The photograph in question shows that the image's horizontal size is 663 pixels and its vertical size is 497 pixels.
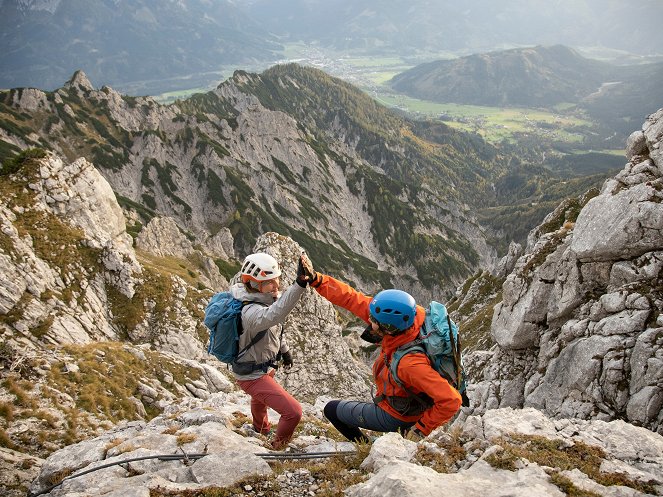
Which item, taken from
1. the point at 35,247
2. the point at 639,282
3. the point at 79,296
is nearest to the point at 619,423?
the point at 639,282

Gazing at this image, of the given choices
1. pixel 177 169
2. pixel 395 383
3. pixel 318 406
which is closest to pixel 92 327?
pixel 318 406

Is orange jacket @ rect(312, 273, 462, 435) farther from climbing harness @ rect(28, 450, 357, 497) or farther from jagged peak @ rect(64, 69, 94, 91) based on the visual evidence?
jagged peak @ rect(64, 69, 94, 91)

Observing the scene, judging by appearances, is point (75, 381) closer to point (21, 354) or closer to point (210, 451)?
point (21, 354)

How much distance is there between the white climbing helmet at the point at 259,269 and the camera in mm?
10422

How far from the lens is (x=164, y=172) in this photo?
16225 centimetres

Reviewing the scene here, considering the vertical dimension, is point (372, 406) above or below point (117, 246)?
above

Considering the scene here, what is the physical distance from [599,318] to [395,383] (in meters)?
12.2

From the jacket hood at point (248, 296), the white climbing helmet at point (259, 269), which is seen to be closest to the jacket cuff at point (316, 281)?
the white climbing helmet at point (259, 269)

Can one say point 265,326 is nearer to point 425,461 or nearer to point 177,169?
point 425,461

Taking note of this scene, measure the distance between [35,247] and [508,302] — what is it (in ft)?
118

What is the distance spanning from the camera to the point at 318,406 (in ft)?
80.1

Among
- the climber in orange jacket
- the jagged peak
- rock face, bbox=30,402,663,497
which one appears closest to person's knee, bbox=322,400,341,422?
the climber in orange jacket

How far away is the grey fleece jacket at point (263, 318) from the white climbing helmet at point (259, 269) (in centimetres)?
44

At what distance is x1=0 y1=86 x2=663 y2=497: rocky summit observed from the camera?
916cm
